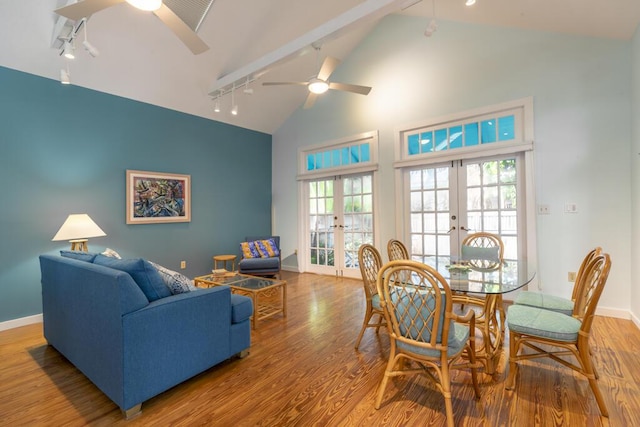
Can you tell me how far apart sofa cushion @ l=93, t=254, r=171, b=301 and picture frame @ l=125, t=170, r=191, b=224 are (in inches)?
102

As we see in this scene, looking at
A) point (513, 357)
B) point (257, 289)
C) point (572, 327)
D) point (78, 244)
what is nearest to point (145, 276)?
point (257, 289)

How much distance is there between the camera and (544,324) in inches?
70.4

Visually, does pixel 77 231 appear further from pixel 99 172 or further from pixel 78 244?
pixel 99 172

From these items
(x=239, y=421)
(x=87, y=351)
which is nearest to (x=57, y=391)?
(x=87, y=351)

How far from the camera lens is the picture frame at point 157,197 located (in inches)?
164

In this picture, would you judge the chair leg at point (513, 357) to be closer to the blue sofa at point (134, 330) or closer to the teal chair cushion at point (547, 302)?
the teal chair cushion at point (547, 302)

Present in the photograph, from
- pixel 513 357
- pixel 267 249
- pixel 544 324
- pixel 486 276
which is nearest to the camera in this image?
pixel 544 324

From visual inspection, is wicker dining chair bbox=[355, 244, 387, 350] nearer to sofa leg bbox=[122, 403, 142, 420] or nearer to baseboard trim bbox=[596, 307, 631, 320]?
sofa leg bbox=[122, 403, 142, 420]

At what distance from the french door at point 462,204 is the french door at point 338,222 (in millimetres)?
838

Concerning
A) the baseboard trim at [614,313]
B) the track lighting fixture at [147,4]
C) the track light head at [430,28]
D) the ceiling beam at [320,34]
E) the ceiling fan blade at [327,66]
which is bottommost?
the baseboard trim at [614,313]

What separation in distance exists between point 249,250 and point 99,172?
2.43 metres

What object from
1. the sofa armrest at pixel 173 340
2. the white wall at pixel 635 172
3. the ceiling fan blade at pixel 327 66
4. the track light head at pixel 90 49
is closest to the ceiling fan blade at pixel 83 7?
the track light head at pixel 90 49

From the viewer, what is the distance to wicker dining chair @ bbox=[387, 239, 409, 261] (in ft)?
9.16

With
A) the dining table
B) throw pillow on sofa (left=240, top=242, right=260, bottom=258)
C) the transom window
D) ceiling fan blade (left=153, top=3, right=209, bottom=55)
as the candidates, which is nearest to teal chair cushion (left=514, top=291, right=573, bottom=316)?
the dining table
